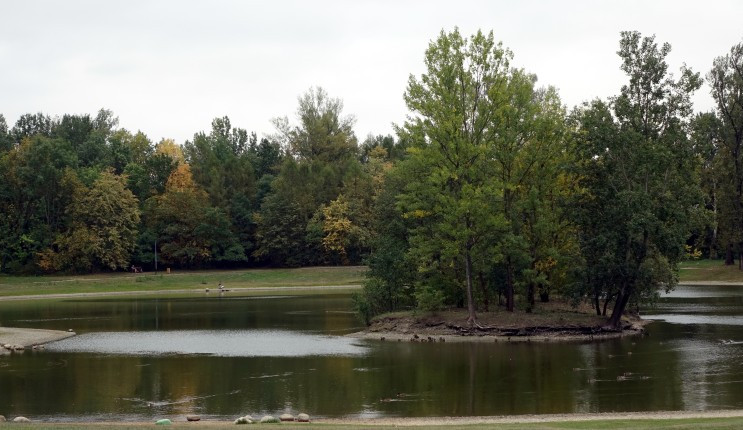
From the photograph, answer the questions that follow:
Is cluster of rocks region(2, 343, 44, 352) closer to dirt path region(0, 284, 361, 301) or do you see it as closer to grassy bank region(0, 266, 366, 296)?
dirt path region(0, 284, 361, 301)

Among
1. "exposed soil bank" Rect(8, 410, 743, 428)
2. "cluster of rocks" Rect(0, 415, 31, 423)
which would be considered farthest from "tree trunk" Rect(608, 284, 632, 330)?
"cluster of rocks" Rect(0, 415, 31, 423)

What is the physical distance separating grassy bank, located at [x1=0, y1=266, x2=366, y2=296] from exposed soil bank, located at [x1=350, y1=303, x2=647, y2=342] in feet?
158

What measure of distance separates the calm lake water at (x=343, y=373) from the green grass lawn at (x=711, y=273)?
38.4m

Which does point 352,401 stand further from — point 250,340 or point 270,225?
point 270,225

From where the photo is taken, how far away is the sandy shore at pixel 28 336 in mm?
49562

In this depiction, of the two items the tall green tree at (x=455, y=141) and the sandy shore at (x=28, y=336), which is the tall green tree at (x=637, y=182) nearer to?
the tall green tree at (x=455, y=141)

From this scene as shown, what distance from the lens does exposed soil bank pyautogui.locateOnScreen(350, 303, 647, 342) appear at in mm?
49688

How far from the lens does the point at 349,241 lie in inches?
4616

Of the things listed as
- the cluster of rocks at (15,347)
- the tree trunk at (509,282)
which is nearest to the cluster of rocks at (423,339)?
the tree trunk at (509,282)

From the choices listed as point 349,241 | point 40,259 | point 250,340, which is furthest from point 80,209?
point 250,340

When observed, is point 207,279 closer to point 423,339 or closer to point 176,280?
point 176,280

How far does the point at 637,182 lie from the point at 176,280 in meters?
68.8

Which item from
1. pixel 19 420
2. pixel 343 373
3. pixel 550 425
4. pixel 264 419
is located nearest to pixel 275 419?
pixel 264 419

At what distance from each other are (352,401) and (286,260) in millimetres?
93197
